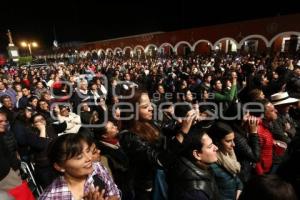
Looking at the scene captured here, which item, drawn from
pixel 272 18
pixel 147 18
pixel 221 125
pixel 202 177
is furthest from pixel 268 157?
pixel 147 18

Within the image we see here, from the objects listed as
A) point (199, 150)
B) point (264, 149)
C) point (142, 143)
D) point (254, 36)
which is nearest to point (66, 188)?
point (142, 143)

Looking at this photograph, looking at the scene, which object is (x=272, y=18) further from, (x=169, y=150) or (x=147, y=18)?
(x=169, y=150)

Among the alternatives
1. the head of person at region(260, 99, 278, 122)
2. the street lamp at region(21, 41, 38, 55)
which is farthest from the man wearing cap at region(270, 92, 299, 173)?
the street lamp at region(21, 41, 38, 55)

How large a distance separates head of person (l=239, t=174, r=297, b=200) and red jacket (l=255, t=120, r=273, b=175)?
1.75m

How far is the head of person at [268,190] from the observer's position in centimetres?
145

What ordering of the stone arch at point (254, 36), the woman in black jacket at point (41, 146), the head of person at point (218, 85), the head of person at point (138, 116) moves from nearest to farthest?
the head of person at point (138, 116), the woman in black jacket at point (41, 146), the head of person at point (218, 85), the stone arch at point (254, 36)

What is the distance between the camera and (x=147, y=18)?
37.7 meters

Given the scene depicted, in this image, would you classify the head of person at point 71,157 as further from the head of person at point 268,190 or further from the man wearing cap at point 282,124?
the man wearing cap at point 282,124

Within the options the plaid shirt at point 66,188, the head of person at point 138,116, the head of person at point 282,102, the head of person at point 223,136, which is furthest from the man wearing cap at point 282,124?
the plaid shirt at point 66,188

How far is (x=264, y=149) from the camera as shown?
321cm

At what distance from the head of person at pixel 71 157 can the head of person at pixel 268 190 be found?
110cm

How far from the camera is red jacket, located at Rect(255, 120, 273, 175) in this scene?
319 cm

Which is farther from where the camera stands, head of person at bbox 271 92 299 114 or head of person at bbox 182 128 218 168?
head of person at bbox 271 92 299 114

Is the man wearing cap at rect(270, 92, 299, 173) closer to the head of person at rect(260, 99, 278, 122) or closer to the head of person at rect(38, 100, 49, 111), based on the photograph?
the head of person at rect(260, 99, 278, 122)
